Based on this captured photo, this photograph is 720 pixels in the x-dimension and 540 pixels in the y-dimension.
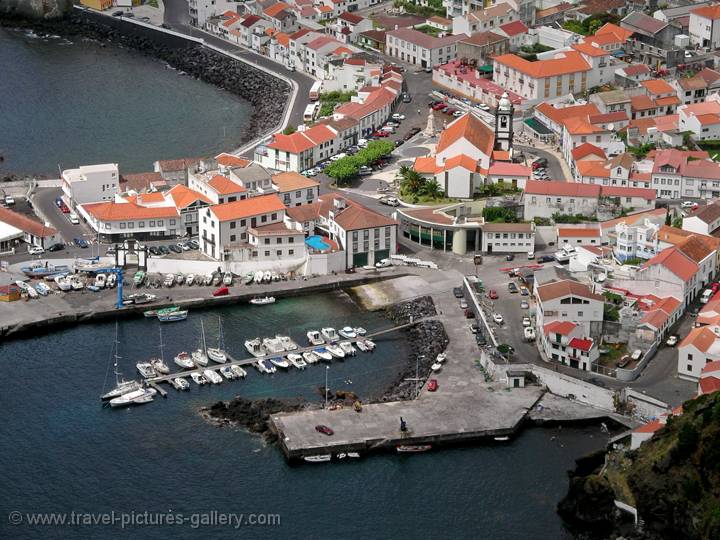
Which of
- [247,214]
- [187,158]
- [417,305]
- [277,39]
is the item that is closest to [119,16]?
[277,39]

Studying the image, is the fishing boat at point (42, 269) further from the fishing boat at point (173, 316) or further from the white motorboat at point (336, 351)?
the white motorboat at point (336, 351)

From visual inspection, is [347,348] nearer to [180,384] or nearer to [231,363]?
[231,363]

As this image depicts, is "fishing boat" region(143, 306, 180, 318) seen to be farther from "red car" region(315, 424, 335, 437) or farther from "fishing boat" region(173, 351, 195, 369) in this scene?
"red car" region(315, 424, 335, 437)

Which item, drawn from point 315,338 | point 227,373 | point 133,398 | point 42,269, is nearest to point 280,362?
point 227,373

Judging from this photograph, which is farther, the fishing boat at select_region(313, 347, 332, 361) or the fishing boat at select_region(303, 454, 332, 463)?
the fishing boat at select_region(313, 347, 332, 361)

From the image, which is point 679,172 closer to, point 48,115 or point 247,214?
point 247,214

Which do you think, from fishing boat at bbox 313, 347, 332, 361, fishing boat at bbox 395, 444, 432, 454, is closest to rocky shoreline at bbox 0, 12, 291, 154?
fishing boat at bbox 313, 347, 332, 361

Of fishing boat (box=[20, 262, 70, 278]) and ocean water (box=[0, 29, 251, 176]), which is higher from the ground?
fishing boat (box=[20, 262, 70, 278])
